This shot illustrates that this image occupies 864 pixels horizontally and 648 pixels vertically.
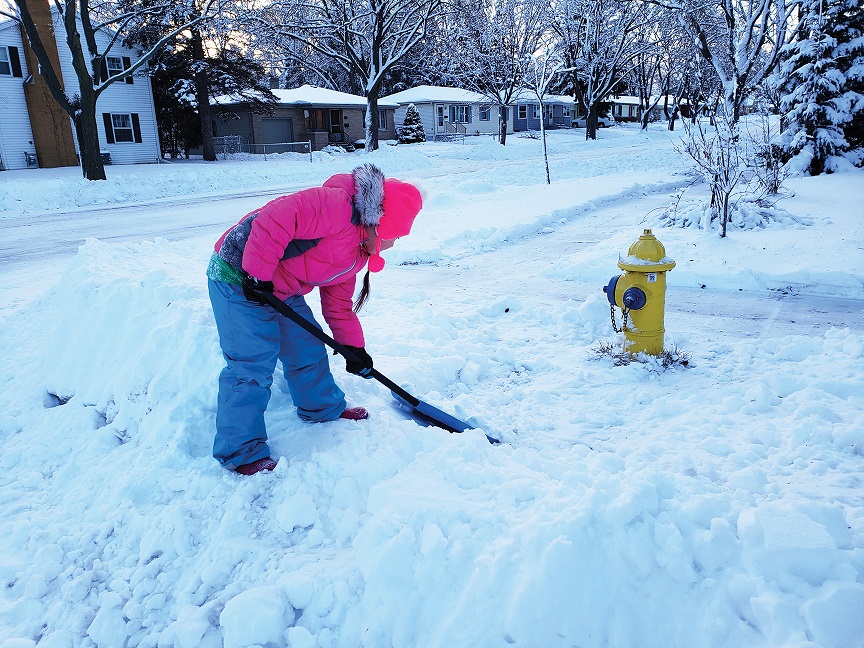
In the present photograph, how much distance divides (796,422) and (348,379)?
2.52 m

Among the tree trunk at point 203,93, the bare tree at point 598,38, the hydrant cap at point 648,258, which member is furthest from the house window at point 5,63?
the hydrant cap at point 648,258

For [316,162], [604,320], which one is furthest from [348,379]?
[316,162]

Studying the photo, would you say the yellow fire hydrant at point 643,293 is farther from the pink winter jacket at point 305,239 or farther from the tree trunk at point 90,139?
the tree trunk at point 90,139

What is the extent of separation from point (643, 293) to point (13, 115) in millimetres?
28498

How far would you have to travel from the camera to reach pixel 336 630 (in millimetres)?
2176

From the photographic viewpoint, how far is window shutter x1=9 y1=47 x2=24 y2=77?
81.2ft

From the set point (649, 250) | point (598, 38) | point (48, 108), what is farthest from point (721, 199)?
point (598, 38)

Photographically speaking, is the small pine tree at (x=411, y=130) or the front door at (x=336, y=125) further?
the front door at (x=336, y=125)

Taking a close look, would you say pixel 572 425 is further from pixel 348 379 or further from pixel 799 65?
pixel 799 65

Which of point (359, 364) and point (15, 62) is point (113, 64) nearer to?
point (15, 62)

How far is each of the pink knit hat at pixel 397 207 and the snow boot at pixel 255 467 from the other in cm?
123

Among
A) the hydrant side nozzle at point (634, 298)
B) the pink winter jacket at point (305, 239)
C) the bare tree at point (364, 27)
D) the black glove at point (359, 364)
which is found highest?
the bare tree at point (364, 27)

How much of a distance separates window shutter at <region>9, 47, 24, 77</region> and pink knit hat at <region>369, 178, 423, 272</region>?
28633 millimetres

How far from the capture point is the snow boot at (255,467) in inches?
119
